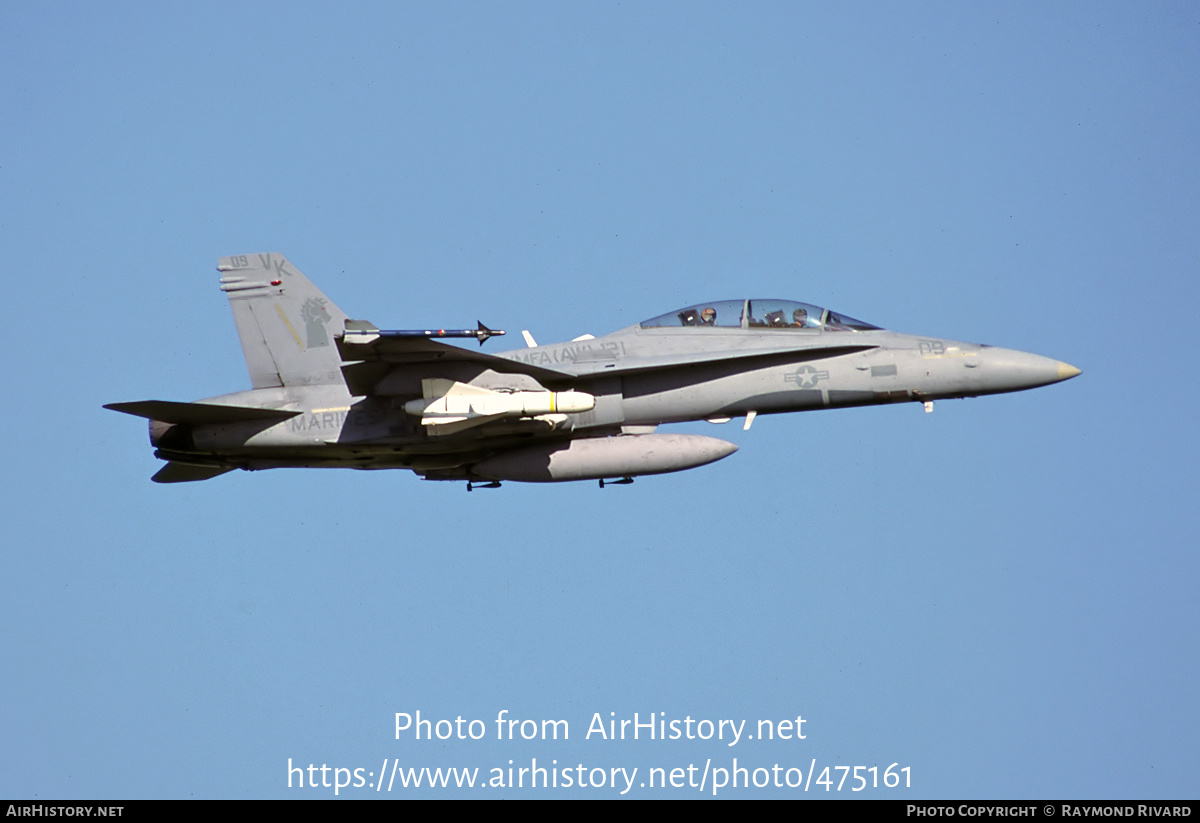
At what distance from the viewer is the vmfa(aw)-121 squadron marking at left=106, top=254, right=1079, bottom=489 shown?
23625mm

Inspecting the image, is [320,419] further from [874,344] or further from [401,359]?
[874,344]

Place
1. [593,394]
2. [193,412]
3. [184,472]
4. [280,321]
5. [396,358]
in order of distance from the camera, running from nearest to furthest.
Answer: [396,358] → [193,412] → [593,394] → [280,321] → [184,472]

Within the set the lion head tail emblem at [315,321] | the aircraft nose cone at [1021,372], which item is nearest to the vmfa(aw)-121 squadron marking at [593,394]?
the aircraft nose cone at [1021,372]

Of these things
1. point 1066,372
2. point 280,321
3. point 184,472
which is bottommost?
point 184,472

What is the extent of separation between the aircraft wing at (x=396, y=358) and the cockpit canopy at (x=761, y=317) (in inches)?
73.6

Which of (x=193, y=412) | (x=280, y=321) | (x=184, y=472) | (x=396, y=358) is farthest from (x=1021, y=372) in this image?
(x=184, y=472)

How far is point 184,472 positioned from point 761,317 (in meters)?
8.57

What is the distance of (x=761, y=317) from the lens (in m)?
24.5

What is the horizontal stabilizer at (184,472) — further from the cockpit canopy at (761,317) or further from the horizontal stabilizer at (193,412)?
the cockpit canopy at (761,317)

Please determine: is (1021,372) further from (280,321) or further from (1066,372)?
(280,321)

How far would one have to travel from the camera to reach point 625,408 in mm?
24219

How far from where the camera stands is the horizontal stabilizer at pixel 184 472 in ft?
83.9
